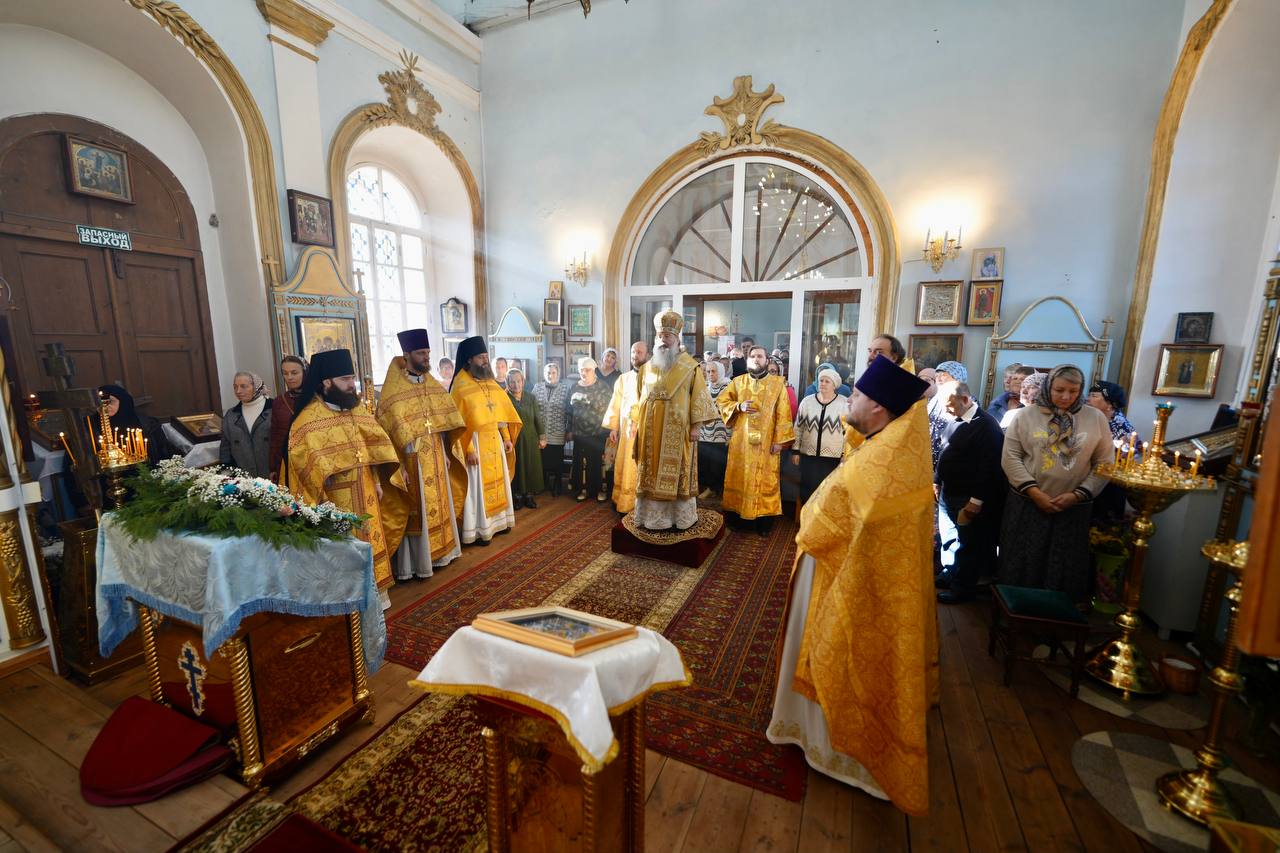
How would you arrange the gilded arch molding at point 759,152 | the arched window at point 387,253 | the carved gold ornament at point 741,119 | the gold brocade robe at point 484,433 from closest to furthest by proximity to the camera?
the gold brocade robe at point 484,433
the gilded arch molding at point 759,152
the carved gold ornament at point 741,119
the arched window at point 387,253

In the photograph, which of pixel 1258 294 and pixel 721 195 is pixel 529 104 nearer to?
pixel 721 195

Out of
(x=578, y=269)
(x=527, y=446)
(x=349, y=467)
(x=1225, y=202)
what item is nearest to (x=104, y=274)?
(x=349, y=467)

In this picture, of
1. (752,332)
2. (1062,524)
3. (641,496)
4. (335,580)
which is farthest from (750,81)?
(335,580)

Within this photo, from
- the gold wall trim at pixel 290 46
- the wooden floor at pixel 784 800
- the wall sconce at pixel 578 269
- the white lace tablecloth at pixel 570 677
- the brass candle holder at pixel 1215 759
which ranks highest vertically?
the gold wall trim at pixel 290 46

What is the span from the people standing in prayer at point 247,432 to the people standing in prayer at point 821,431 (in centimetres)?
519

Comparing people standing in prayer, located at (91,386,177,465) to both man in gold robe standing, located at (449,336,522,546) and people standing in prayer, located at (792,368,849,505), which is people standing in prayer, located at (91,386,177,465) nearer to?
man in gold robe standing, located at (449,336,522,546)

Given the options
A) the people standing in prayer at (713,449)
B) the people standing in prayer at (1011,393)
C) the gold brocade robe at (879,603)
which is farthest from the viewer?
the people standing in prayer at (713,449)

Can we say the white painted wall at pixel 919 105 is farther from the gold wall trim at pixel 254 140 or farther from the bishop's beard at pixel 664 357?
the gold wall trim at pixel 254 140

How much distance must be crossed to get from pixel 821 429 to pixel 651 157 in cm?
483

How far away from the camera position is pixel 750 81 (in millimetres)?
7168

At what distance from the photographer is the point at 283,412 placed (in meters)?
4.36

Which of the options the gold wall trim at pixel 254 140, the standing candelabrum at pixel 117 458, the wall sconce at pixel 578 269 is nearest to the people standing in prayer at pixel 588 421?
the wall sconce at pixel 578 269

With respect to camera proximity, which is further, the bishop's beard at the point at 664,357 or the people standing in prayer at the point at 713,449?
the people standing in prayer at the point at 713,449

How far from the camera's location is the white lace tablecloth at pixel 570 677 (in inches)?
55.2
